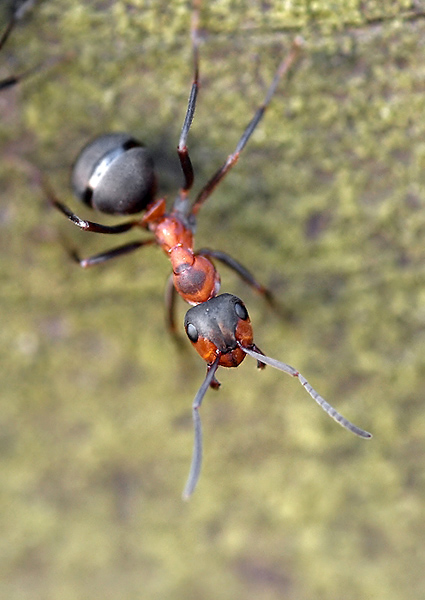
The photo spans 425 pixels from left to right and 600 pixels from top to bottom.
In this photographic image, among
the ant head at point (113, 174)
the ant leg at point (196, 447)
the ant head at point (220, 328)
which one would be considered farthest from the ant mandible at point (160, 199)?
the ant leg at point (196, 447)

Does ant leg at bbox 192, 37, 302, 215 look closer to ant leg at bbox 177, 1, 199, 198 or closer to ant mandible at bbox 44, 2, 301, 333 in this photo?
ant mandible at bbox 44, 2, 301, 333

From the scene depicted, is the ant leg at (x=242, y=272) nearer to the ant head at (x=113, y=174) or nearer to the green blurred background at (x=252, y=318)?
the green blurred background at (x=252, y=318)

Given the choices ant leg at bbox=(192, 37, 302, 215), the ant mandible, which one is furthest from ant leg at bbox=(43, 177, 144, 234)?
ant leg at bbox=(192, 37, 302, 215)

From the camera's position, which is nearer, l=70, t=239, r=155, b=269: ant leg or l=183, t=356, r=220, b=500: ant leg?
l=183, t=356, r=220, b=500: ant leg

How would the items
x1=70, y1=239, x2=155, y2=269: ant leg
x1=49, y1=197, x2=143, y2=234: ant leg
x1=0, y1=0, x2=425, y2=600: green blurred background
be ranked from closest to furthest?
x1=0, y1=0, x2=425, y2=600: green blurred background < x1=49, y1=197, x2=143, y2=234: ant leg < x1=70, y1=239, x2=155, y2=269: ant leg

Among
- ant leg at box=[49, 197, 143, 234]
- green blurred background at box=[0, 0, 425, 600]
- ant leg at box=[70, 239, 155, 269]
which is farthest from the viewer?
ant leg at box=[70, 239, 155, 269]
